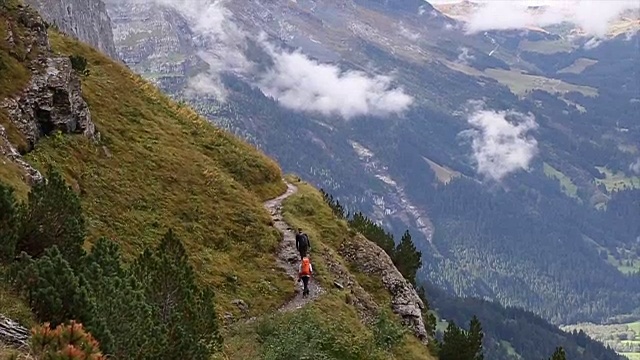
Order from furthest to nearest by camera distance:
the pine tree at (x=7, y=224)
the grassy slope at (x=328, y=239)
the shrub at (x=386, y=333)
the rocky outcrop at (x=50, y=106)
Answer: the grassy slope at (x=328, y=239) < the shrub at (x=386, y=333) < the rocky outcrop at (x=50, y=106) < the pine tree at (x=7, y=224)

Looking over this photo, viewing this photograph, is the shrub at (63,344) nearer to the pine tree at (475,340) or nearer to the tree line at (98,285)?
the tree line at (98,285)

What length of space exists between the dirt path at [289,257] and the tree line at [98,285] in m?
10.2

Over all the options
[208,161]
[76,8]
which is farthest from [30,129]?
[76,8]

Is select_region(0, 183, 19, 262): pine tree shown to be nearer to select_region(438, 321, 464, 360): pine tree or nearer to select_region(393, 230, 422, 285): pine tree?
select_region(438, 321, 464, 360): pine tree

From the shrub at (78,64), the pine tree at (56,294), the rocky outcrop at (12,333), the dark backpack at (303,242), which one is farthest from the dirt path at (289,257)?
the rocky outcrop at (12,333)

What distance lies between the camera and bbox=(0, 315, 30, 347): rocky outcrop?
33.9 feet

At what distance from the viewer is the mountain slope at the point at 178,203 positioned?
25812mm

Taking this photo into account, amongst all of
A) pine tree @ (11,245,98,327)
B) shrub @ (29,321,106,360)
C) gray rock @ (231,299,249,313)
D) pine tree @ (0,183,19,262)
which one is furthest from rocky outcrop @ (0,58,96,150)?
shrub @ (29,321,106,360)

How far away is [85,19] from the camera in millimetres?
126000

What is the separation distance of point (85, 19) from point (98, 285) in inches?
4836

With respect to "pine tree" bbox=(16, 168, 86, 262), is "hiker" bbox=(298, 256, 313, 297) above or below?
below

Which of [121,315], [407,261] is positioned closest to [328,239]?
[407,261]

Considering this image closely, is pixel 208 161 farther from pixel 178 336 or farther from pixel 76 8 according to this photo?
pixel 76 8

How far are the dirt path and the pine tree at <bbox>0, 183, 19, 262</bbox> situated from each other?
574 inches
